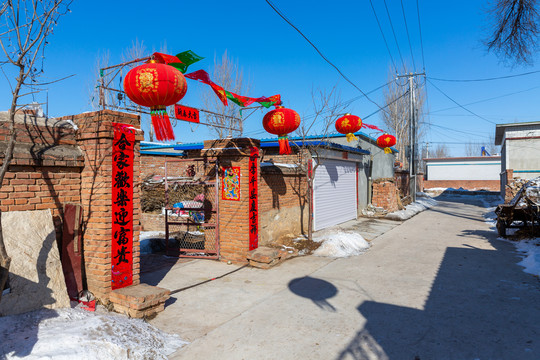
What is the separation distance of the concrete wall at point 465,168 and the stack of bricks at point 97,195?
46433 mm

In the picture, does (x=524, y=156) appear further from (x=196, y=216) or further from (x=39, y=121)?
(x=39, y=121)

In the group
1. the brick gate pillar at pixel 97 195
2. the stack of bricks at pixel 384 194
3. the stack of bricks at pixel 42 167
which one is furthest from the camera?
the stack of bricks at pixel 384 194

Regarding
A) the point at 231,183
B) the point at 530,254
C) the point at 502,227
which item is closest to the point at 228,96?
the point at 231,183

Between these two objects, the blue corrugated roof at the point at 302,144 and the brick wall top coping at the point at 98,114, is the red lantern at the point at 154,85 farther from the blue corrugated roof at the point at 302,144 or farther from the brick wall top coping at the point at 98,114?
the blue corrugated roof at the point at 302,144

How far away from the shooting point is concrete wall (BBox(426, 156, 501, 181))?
4144 cm

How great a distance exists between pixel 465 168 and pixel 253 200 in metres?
43.6

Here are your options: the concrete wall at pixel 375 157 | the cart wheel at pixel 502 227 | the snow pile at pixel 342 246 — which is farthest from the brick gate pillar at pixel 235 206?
the cart wheel at pixel 502 227

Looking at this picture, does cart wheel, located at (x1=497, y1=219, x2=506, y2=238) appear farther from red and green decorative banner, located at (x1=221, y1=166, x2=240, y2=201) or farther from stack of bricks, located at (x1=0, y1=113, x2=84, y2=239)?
stack of bricks, located at (x1=0, y1=113, x2=84, y2=239)

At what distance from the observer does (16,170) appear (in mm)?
4074

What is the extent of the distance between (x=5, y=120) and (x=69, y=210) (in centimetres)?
136

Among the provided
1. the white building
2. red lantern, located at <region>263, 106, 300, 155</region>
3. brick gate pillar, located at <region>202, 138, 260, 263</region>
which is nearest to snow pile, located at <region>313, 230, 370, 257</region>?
brick gate pillar, located at <region>202, 138, 260, 263</region>

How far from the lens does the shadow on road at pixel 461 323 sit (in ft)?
12.2

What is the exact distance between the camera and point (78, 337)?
10.8 feet

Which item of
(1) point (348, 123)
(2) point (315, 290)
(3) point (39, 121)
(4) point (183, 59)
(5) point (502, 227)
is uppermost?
(4) point (183, 59)
